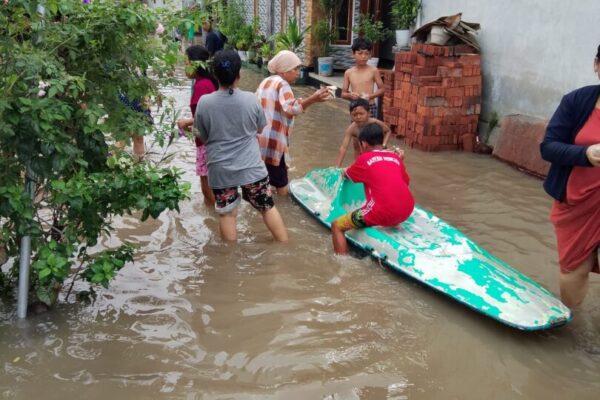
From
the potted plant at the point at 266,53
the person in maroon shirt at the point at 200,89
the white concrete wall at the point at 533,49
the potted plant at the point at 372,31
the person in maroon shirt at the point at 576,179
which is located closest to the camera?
the person in maroon shirt at the point at 576,179

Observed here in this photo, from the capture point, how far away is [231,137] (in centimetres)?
445

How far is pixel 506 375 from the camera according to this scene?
126 inches

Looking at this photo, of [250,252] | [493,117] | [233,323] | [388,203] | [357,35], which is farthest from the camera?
[357,35]

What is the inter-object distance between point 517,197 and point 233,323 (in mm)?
3755

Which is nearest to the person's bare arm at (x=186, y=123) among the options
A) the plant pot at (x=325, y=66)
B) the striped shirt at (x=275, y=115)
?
the striped shirt at (x=275, y=115)

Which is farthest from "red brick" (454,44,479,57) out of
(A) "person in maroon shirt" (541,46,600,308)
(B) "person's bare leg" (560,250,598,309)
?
(B) "person's bare leg" (560,250,598,309)

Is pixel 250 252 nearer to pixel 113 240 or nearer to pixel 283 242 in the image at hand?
pixel 283 242

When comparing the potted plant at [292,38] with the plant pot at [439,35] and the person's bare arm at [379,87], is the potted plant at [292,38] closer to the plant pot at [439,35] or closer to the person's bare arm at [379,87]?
the plant pot at [439,35]

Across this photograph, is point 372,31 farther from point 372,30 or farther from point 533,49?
point 533,49

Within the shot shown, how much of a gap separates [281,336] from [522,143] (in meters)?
4.79

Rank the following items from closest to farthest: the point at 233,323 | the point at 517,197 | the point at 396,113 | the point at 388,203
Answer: the point at 233,323
the point at 388,203
the point at 517,197
the point at 396,113

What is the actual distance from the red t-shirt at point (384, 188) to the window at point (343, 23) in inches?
402

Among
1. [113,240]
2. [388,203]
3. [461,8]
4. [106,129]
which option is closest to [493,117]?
[461,8]

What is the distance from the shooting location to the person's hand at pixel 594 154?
299cm
